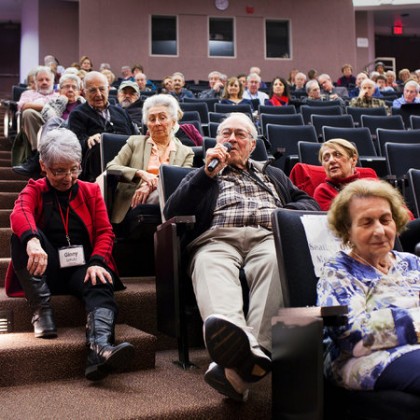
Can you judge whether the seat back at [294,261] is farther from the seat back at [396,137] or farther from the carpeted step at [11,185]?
the seat back at [396,137]

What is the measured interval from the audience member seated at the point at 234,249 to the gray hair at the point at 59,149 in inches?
12.9

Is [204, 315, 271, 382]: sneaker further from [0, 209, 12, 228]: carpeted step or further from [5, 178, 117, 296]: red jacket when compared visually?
[0, 209, 12, 228]: carpeted step

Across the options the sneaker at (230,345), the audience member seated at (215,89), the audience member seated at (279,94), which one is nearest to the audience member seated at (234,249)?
the sneaker at (230,345)

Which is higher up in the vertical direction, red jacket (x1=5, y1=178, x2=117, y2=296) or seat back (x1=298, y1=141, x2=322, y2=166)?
seat back (x1=298, y1=141, x2=322, y2=166)

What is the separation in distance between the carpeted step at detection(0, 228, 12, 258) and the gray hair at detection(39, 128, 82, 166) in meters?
0.56

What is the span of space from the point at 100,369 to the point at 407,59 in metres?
11.8

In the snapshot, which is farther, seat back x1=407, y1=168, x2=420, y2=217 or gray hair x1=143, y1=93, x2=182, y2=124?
gray hair x1=143, y1=93, x2=182, y2=124

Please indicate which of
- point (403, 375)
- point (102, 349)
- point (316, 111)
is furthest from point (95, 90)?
point (316, 111)

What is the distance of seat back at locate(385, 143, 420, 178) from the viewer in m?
3.05

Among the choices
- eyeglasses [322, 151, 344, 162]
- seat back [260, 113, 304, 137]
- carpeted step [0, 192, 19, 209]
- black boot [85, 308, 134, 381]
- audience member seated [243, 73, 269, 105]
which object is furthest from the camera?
audience member seated [243, 73, 269, 105]

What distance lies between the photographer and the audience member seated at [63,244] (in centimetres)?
163

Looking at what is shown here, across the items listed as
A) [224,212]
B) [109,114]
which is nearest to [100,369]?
[224,212]

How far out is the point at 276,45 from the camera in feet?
30.9

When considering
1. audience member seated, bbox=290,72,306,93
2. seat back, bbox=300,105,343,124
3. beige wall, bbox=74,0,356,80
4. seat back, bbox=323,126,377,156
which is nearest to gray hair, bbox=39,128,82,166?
seat back, bbox=323,126,377,156
